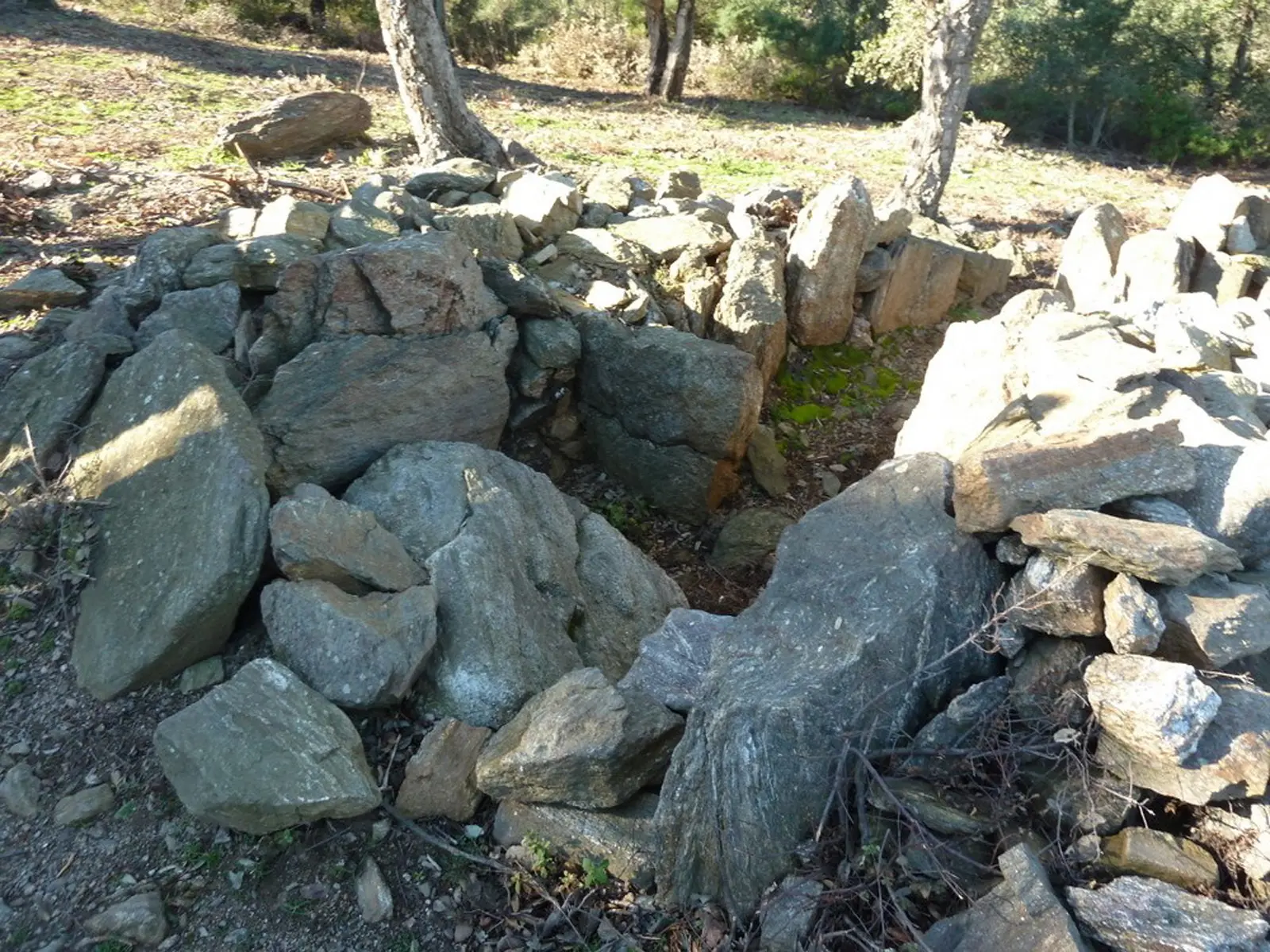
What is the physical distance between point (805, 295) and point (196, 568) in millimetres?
5304

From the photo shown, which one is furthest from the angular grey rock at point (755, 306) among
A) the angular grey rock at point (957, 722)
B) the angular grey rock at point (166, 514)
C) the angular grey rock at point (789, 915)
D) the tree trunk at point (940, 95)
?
the angular grey rock at point (789, 915)

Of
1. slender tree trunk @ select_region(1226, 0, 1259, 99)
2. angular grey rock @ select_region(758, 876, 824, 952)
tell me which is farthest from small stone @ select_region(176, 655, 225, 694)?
slender tree trunk @ select_region(1226, 0, 1259, 99)

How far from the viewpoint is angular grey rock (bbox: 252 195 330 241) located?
5859 mm

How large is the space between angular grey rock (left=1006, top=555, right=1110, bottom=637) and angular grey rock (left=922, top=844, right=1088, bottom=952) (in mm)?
808

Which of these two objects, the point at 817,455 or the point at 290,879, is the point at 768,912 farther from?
the point at 817,455

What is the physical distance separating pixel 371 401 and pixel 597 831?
2598mm

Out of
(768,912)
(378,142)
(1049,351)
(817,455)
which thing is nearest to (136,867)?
(768,912)

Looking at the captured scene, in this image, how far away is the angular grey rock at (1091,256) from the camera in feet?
26.2

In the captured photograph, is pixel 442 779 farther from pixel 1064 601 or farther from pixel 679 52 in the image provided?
pixel 679 52

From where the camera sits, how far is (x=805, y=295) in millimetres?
7703

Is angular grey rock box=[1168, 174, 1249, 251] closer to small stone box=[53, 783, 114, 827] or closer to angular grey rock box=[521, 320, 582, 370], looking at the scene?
angular grey rock box=[521, 320, 582, 370]

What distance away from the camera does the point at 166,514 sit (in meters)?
4.10

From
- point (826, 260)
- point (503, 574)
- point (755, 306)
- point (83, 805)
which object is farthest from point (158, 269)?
point (826, 260)

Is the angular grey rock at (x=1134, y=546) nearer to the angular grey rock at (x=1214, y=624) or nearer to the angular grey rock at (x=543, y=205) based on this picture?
the angular grey rock at (x=1214, y=624)
